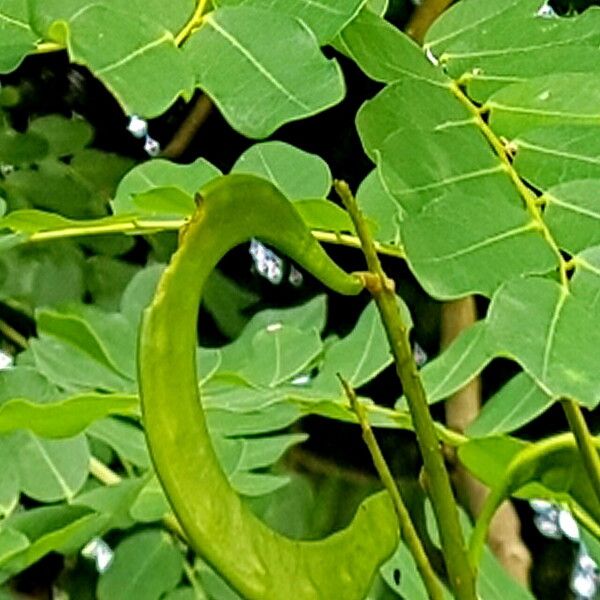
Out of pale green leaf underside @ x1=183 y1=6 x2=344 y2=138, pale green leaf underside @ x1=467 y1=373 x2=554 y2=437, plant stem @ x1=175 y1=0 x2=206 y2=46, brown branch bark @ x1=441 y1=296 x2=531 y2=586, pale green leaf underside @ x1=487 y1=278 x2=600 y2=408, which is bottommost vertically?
brown branch bark @ x1=441 y1=296 x2=531 y2=586

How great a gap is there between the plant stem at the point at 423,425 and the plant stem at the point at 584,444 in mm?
49

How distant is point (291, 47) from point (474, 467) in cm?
28

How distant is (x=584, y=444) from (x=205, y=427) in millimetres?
169

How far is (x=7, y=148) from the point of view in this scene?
3.84 ft

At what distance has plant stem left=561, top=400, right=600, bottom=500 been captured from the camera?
46 cm

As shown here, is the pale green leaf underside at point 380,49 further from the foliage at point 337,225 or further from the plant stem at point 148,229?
Answer: the plant stem at point 148,229

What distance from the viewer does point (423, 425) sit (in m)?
0.43

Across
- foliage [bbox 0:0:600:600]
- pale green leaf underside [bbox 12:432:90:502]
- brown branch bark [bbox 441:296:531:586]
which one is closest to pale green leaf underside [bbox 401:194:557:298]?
foliage [bbox 0:0:600:600]

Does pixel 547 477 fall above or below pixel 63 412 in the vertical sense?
above

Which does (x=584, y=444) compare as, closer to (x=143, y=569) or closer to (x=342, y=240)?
(x=342, y=240)

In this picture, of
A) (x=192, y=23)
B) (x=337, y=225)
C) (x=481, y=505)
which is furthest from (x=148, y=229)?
(x=481, y=505)

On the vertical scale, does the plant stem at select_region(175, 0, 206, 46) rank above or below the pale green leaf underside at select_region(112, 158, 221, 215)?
above

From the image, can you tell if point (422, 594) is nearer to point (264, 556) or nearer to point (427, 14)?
point (264, 556)

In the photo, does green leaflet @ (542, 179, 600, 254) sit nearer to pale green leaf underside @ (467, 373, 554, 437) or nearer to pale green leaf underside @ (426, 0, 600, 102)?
pale green leaf underside @ (426, 0, 600, 102)
